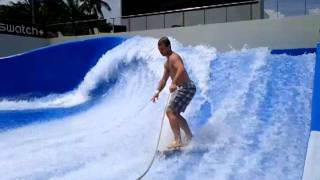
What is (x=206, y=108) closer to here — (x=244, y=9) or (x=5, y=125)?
(x=5, y=125)

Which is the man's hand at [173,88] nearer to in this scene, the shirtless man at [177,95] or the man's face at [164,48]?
the shirtless man at [177,95]

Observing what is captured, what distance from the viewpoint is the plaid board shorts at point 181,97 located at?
543cm

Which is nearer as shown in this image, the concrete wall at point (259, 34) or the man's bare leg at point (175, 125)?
the man's bare leg at point (175, 125)

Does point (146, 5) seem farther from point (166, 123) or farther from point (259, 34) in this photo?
point (166, 123)

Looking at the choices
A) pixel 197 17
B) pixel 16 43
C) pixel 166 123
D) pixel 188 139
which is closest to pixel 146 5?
pixel 16 43

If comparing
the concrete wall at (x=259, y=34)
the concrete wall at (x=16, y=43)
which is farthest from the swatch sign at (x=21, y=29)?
the concrete wall at (x=259, y=34)

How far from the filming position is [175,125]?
5.37 metres

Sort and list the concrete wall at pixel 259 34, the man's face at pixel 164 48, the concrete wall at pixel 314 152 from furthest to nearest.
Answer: the concrete wall at pixel 259 34
the man's face at pixel 164 48
the concrete wall at pixel 314 152

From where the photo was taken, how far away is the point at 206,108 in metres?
6.57

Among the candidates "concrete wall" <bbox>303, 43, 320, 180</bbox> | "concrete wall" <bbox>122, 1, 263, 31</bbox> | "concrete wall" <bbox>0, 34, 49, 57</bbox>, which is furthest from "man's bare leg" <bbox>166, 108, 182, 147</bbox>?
"concrete wall" <bbox>0, 34, 49, 57</bbox>

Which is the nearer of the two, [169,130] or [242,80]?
[169,130]

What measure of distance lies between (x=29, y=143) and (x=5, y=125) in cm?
170

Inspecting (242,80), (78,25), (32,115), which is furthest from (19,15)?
(242,80)

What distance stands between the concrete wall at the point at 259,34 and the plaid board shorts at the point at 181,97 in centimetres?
576
